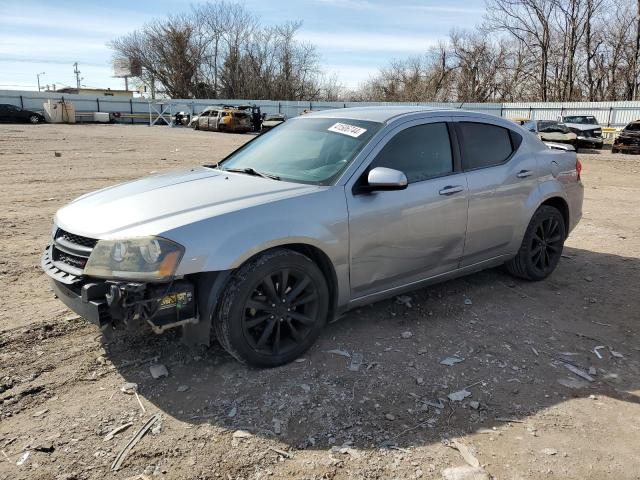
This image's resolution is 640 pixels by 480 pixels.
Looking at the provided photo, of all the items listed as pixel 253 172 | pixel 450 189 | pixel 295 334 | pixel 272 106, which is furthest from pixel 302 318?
pixel 272 106

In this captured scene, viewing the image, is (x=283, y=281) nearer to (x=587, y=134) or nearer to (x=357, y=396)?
(x=357, y=396)

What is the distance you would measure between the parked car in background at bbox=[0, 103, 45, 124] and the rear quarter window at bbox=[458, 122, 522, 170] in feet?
141

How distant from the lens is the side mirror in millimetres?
3420

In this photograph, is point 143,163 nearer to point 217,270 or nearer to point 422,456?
point 217,270

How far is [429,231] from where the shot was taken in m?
3.97

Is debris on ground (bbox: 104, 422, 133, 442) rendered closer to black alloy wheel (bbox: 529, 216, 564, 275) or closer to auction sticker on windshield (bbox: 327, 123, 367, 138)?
auction sticker on windshield (bbox: 327, 123, 367, 138)

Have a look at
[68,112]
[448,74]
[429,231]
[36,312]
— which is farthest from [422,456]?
[448,74]

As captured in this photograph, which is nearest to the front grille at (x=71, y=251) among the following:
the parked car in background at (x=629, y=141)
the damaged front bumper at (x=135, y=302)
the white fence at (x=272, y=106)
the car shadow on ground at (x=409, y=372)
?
the damaged front bumper at (x=135, y=302)

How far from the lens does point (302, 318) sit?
11.1 ft

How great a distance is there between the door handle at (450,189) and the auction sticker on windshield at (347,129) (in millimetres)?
792

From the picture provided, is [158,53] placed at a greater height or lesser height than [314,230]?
greater

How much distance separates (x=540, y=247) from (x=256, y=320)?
129 inches

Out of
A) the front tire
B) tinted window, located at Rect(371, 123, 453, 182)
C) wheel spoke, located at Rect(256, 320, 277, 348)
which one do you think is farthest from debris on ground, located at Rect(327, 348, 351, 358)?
tinted window, located at Rect(371, 123, 453, 182)

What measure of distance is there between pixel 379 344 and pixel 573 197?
3.03m
